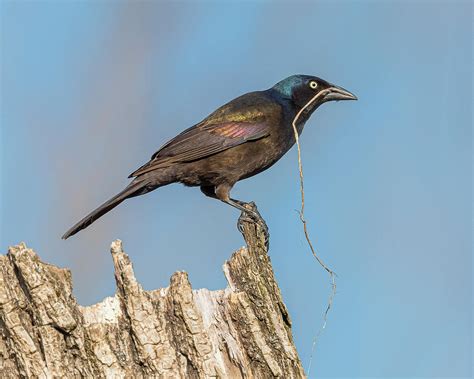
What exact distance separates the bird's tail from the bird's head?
6.07 ft

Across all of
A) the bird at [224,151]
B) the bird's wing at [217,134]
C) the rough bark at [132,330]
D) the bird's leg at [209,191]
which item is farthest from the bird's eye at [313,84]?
the rough bark at [132,330]

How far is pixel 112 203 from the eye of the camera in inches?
222

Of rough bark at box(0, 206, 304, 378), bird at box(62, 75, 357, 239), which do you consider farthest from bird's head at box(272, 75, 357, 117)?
rough bark at box(0, 206, 304, 378)

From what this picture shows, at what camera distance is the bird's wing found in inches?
243

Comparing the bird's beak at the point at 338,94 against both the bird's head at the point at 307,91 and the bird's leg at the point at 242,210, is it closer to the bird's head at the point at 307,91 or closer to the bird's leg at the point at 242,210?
the bird's head at the point at 307,91

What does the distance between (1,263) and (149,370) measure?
Result: 0.80 metres

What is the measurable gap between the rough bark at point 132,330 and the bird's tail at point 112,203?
2.04 metres

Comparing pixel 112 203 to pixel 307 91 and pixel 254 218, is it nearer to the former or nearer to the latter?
pixel 254 218

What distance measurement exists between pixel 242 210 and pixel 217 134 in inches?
31.1

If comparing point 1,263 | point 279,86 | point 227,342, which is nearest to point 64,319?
point 1,263

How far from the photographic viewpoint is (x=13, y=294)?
3090 millimetres

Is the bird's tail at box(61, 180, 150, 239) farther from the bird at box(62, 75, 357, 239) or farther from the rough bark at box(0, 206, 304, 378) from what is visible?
the rough bark at box(0, 206, 304, 378)

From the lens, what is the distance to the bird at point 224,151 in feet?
20.1

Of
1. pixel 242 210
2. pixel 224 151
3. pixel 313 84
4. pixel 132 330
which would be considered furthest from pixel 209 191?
pixel 132 330
